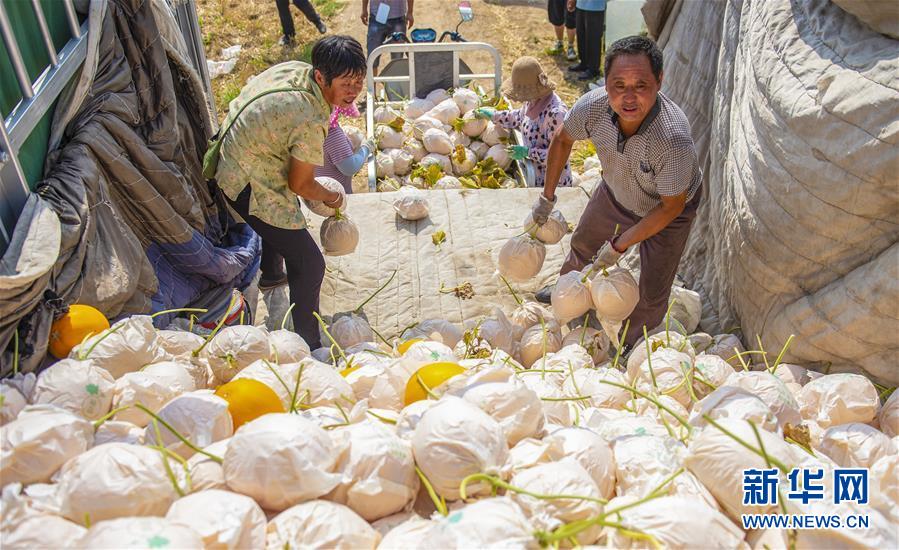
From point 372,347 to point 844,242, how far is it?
5.29 feet

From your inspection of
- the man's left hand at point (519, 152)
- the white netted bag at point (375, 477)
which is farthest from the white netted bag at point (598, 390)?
the man's left hand at point (519, 152)

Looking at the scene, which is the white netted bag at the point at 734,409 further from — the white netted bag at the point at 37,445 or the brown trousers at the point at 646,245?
the white netted bag at the point at 37,445

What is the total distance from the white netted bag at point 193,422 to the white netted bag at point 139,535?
1.14 ft

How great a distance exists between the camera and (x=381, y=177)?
4844 mm

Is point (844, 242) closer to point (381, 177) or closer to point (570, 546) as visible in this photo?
point (570, 546)

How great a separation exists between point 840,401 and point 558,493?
114cm

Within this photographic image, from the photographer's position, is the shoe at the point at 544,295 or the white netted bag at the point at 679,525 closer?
the white netted bag at the point at 679,525

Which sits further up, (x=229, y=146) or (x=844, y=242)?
(x=229, y=146)

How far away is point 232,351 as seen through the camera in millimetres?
1989

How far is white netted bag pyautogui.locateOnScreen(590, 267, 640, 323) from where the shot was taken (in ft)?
8.36

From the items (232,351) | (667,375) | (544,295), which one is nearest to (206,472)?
(232,351)

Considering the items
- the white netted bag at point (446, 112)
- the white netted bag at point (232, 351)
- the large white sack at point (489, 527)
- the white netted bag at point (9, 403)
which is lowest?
the white netted bag at point (446, 112)

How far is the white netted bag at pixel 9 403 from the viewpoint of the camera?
4.90 ft

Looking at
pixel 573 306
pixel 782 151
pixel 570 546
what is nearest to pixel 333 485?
pixel 570 546
